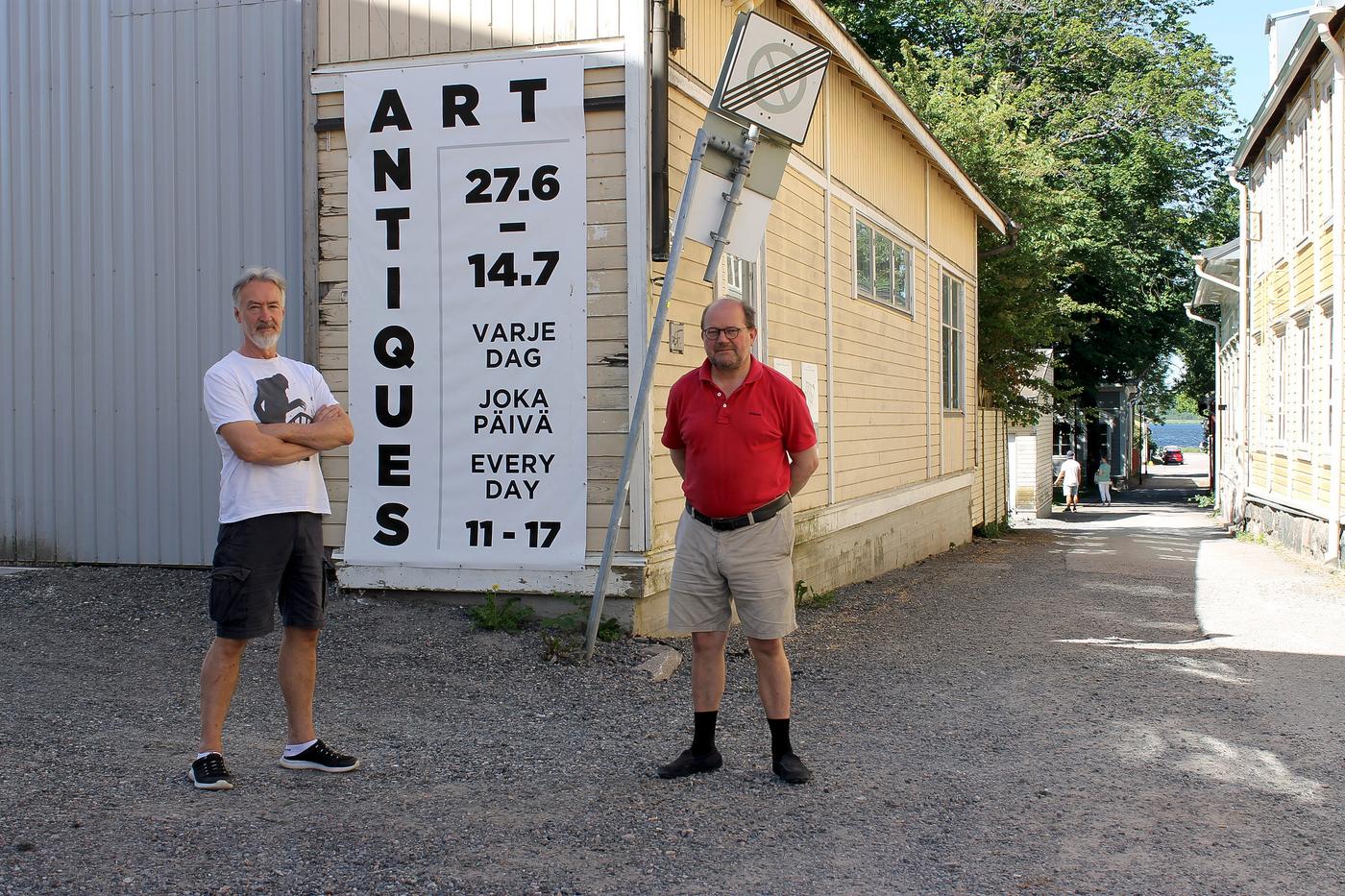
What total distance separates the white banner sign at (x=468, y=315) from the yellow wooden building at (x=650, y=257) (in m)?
0.07

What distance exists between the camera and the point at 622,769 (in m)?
5.14

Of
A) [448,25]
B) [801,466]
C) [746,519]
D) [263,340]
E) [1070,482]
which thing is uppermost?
[448,25]

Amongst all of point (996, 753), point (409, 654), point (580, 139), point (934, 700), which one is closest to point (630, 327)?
point (580, 139)

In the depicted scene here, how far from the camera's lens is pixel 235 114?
27.7 feet

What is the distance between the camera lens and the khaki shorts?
16.1 feet

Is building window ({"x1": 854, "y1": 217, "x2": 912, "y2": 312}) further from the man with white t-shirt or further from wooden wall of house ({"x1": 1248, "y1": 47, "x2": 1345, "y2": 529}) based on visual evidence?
the man with white t-shirt

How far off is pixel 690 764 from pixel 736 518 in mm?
985

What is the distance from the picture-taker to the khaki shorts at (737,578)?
4.92 m

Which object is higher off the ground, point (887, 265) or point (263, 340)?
point (887, 265)

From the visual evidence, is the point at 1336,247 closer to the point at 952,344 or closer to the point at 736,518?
the point at 952,344

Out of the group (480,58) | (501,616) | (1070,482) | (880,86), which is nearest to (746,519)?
(501,616)

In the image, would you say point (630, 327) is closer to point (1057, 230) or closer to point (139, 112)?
point (139, 112)

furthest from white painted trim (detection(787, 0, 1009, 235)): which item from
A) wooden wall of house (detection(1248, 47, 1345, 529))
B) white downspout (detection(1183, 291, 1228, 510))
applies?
white downspout (detection(1183, 291, 1228, 510))

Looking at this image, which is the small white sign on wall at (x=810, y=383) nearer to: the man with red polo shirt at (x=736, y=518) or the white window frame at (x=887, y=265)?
the white window frame at (x=887, y=265)
